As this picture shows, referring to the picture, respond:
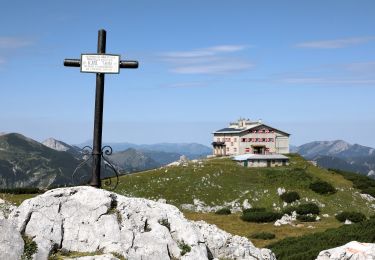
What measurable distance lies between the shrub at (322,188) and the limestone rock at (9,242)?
7000cm

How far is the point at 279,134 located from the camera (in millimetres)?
118125

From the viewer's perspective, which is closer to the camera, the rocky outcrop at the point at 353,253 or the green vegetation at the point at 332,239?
the rocky outcrop at the point at 353,253

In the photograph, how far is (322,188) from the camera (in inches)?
3014

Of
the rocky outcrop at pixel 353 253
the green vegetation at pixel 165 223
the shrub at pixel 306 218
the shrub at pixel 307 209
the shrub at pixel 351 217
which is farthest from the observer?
the shrub at pixel 307 209

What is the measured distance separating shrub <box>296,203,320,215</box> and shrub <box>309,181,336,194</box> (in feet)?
29.1

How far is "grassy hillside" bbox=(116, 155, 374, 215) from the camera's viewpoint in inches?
2859

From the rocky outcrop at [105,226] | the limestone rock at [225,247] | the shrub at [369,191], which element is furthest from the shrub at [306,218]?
the rocky outcrop at [105,226]

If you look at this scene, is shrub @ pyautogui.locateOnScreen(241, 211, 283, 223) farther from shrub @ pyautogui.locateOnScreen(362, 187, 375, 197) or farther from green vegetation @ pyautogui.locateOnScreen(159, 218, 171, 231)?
green vegetation @ pyautogui.locateOnScreen(159, 218, 171, 231)

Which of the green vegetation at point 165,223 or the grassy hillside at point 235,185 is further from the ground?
the green vegetation at point 165,223

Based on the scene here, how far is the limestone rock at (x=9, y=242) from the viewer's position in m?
11.4

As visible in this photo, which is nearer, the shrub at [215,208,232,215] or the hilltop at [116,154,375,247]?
the shrub at [215,208,232,215]

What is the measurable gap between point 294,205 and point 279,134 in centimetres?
4895

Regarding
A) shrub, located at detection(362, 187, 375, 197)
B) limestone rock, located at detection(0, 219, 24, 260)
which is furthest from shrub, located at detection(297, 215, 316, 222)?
limestone rock, located at detection(0, 219, 24, 260)

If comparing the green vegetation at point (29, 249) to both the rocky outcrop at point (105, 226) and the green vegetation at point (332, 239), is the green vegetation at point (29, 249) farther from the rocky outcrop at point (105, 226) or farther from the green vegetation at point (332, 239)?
the green vegetation at point (332, 239)
